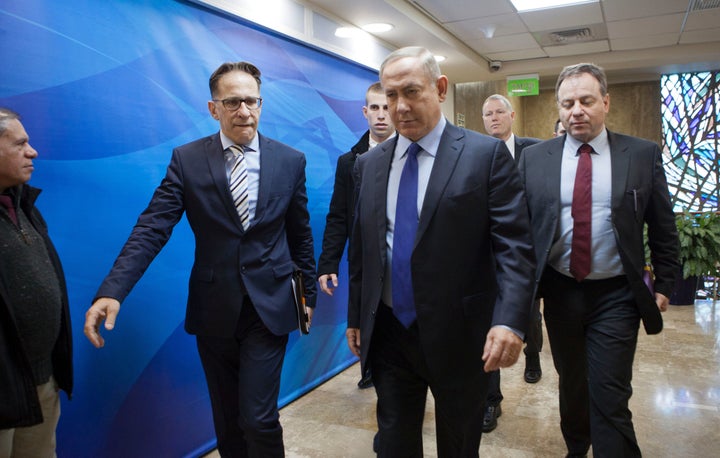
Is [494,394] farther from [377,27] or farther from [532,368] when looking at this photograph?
[377,27]

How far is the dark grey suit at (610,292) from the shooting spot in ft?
7.29

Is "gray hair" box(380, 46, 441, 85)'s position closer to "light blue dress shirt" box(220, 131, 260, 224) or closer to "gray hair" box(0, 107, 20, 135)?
"light blue dress shirt" box(220, 131, 260, 224)

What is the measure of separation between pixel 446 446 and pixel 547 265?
3.27 ft

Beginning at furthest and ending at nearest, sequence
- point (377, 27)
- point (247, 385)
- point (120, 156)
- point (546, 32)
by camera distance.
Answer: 1. point (546, 32)
2. point (377, 27)
3. point (120, 156)
4. point (247, 385)

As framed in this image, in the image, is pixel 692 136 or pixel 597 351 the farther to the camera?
pixel 692 136

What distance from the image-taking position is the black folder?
2402 mm

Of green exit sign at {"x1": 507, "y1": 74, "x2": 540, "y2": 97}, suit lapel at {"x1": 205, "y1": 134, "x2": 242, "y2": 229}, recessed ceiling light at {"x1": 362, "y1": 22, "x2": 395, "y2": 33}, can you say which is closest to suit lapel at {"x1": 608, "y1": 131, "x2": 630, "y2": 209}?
suit lapel at {"x1": 205, "y1": 134, "x2": 242, "y2": 229}

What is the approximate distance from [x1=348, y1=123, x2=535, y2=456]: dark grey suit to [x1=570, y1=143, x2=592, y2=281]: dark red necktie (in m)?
0.62

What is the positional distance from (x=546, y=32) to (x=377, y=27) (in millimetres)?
2658

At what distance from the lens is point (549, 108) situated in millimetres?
10617

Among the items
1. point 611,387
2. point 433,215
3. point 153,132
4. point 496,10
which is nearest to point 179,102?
point 153,132

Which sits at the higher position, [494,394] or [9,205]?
[9,205]

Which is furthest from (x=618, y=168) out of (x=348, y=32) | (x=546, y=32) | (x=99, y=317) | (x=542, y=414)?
(x=546, y=32)

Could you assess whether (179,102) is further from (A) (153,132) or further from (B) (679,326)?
(B) (679,326)
